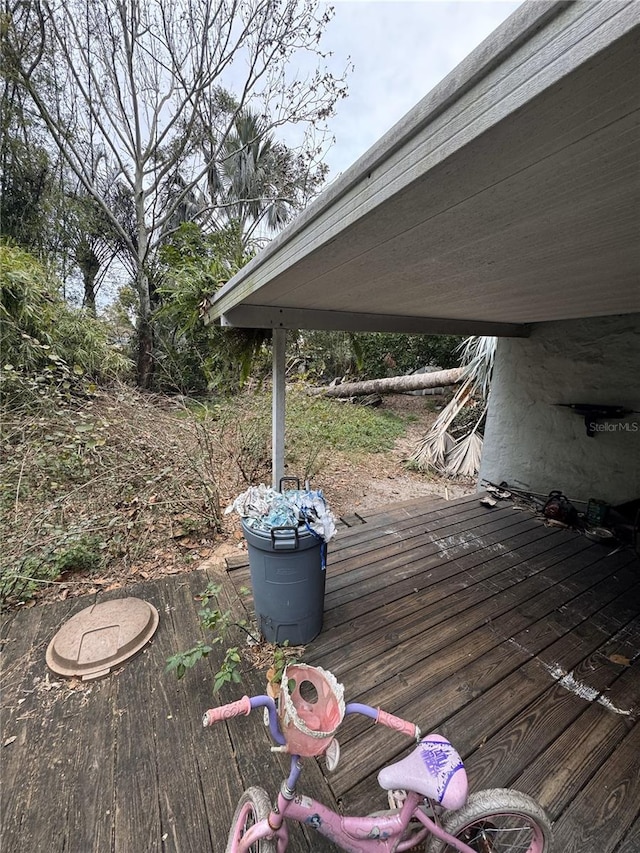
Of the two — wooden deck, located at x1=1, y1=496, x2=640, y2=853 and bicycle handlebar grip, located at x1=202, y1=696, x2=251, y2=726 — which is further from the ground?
bicycle handlebar grip, located at x1=202, y1=696, x2=251, y2=726

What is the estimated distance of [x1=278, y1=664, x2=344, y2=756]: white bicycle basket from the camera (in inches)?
31.2

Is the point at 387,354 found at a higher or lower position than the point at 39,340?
higher

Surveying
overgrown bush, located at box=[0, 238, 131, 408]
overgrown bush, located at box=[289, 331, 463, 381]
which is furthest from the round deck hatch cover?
overgrown bush, located at box=[289, 331, 463, 381]

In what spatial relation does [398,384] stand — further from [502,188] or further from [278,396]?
[502,188]

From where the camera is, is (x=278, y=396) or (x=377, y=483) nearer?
(x=278, y=396)

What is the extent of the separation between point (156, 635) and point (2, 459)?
2.13 m

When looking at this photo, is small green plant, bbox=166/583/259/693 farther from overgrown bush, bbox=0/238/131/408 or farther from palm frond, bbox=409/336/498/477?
palm frond, bbox=409/336/498/477

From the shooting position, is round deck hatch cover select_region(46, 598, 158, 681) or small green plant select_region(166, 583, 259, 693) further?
round deck hatch cover select_region(46, 598, 158, 681)

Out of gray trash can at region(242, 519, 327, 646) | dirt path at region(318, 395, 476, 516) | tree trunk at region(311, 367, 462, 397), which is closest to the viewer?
gray trash can at region(242, 519, 327, 646)

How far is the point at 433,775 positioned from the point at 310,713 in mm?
312

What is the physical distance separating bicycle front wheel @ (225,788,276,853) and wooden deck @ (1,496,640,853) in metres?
0.16

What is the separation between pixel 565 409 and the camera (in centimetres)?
333

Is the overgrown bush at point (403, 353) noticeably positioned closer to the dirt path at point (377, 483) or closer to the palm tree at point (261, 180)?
the dirt path at point (377, 483)

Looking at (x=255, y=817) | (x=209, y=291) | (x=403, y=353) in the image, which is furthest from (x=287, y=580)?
(x=403, y=353)
